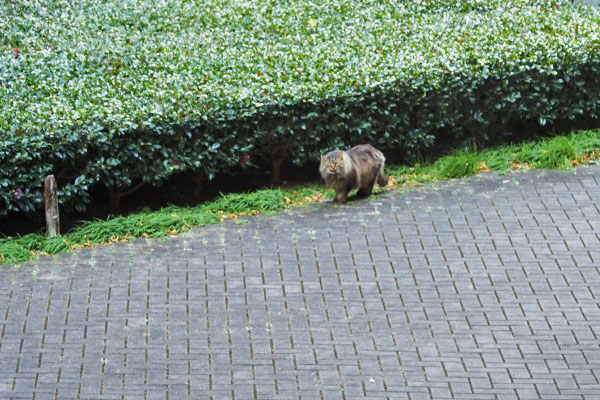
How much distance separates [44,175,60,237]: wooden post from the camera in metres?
10.2

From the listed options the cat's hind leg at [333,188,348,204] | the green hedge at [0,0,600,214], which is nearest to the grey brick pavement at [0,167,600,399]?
A: the cat's hind leg at [333,188,348,204]

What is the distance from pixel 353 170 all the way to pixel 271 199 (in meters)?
0.94

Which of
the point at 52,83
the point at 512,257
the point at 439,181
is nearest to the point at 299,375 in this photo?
the point at 512,257

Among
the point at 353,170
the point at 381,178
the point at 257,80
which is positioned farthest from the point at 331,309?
the point at 257,80

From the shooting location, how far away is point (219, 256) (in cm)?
1007

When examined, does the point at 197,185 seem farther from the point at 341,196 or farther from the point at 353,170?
the point at 353,170

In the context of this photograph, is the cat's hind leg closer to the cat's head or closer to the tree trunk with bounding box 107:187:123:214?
the cat's head

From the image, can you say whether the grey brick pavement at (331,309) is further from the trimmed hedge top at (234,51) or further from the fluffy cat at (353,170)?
the trimmed hedge top at (234,51)

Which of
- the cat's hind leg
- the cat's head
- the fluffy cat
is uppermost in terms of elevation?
the cat's head

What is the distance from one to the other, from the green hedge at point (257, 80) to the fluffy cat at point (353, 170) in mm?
663

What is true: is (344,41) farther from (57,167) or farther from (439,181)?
(57,167)

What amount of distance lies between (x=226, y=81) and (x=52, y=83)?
1959 mm

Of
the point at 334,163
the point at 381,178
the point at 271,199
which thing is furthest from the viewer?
the point at 381,178

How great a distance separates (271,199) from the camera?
11.3 m
